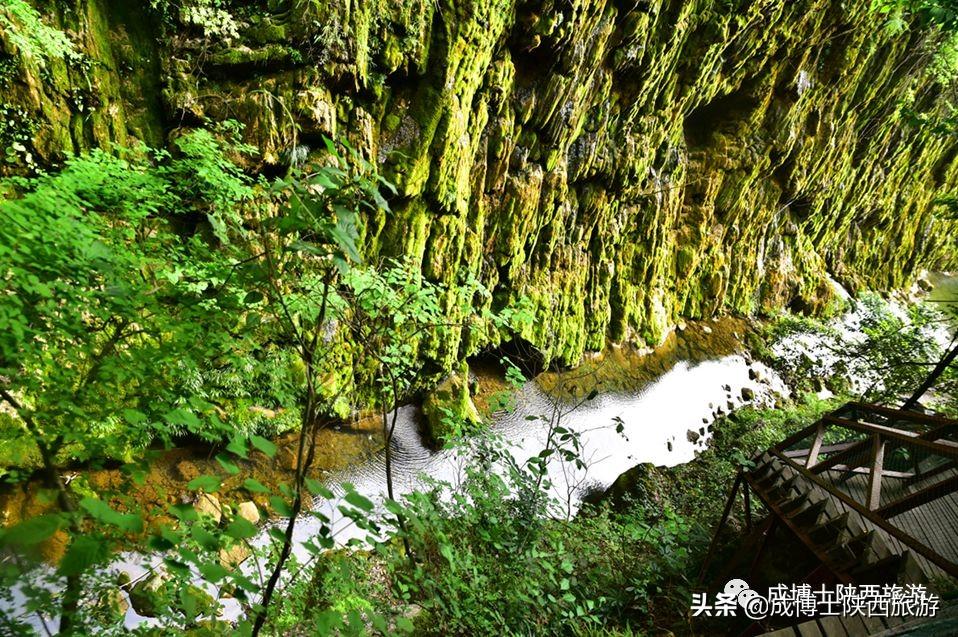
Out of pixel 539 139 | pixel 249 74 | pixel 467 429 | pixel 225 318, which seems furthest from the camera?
pixel 539 139

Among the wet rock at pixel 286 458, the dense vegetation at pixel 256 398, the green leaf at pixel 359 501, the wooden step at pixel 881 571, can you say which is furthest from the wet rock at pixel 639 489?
the green leaf at pixel 359 501

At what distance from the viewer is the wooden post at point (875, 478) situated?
3.19 metres

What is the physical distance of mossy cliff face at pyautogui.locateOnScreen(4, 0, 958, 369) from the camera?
251 inches

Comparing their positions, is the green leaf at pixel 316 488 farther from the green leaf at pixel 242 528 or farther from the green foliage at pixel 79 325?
the green foliage at pixel 79 325

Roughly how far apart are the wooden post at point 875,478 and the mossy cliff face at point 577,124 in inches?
178

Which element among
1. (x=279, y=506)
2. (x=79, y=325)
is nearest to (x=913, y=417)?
(x=279, y=506)

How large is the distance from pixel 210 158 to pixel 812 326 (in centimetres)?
2356

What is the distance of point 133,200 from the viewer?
3703mm

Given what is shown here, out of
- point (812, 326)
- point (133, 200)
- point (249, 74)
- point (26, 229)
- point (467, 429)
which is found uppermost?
point (249, 74)

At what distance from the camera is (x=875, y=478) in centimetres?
326

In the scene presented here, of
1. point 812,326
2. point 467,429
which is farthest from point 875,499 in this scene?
point 812,326

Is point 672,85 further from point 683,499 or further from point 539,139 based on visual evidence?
point 683,499

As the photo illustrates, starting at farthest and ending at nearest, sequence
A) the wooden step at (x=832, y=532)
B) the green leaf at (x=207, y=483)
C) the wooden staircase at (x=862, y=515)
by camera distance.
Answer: the wooden step at (x=832, y=532) < the wooden staircase at (x=862, y=515) < the green leaf at (x=207, y=483)

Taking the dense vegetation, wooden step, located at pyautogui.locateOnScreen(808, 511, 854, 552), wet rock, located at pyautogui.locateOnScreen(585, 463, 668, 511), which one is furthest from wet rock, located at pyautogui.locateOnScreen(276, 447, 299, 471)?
wooden step, located at pyautogui.locateOnScreen(808, 511, 854, 552)
